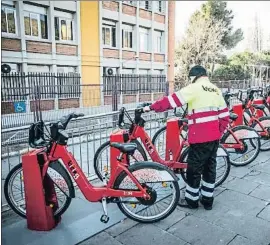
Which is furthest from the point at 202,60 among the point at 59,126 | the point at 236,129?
the point at 59,126

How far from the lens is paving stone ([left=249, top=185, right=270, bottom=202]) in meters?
3.22

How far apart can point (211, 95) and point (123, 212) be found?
4.75ft

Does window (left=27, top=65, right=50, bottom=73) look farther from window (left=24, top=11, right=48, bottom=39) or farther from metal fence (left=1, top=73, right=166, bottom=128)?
metal fence (left=1, top=73, right=166, bottom=128)

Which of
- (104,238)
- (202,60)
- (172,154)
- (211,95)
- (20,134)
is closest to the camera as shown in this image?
(104,238)

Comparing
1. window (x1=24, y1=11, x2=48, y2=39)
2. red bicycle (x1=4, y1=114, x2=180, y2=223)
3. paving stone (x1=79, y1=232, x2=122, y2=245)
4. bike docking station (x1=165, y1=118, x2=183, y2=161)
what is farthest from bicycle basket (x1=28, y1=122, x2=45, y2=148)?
window (x1=24, y1=11, x2=48, y2=39)

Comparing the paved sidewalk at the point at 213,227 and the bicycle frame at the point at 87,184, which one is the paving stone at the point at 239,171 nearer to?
the paved sidewalk at the point at 213,227

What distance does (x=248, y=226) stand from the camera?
2607 mm

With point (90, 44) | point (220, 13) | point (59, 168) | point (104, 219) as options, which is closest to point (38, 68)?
point (90, 44)

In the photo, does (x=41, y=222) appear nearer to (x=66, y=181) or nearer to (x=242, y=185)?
(x=66, y=181)

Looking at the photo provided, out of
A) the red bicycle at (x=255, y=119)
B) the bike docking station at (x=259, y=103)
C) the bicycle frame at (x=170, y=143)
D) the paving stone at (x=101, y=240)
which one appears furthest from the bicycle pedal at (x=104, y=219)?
the bike docking station at (x=259, y=103)

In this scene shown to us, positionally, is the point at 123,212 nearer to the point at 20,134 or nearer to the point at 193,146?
the point at 193,146

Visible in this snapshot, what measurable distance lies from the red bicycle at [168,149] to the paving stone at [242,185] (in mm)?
161

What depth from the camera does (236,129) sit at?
13.8 ft

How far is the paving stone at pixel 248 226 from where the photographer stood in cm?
243
